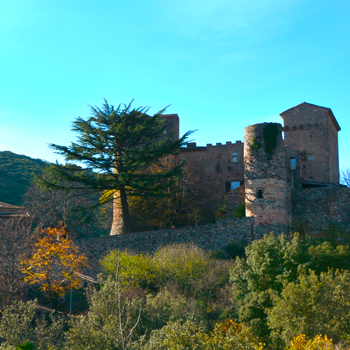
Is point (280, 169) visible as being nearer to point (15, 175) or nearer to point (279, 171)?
point (279, 171)

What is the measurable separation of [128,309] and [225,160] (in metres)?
24.6

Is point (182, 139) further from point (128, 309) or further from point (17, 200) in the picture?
point (17, 200)

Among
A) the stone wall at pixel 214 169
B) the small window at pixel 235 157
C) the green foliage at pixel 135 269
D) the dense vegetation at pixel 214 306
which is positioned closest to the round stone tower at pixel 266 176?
the dense vegetation at pixel 214 306

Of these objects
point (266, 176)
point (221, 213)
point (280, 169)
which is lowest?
point (221, 213)

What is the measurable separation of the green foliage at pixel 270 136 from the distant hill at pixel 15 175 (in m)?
22.8

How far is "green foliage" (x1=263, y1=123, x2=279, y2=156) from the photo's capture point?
2814 cm

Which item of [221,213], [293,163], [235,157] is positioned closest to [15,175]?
[235,157]

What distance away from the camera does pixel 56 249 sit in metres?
23.3

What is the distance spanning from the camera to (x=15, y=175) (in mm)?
52344

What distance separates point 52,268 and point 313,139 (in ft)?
84.9

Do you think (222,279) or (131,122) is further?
(131,122)

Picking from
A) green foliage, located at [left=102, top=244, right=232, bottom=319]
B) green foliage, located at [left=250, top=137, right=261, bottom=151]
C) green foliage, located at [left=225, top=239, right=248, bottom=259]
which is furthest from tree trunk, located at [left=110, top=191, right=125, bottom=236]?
green foliage, located at [left=250, top=137, right=261, bottom=151]

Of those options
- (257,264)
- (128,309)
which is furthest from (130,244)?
(128,309)

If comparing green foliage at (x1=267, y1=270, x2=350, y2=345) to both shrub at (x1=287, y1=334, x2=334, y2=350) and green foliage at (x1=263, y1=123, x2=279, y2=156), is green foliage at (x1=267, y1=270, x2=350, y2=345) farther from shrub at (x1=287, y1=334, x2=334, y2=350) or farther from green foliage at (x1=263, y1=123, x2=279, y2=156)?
green foliage at (x1=263, y1=123, x2=279, y2=156)
